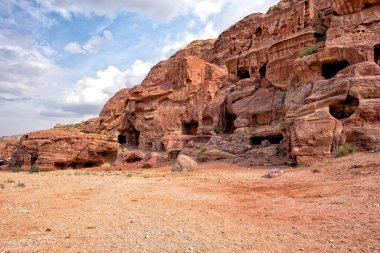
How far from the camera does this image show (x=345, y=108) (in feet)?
52.9

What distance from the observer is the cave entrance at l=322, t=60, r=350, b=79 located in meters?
19.8

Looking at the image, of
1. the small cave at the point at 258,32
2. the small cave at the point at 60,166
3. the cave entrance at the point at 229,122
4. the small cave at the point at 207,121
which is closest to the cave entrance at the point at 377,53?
the cave entrance at the point at 229,122

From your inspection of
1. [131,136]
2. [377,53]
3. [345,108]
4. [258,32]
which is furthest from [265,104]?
[131,136]

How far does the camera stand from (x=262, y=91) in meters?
27.3

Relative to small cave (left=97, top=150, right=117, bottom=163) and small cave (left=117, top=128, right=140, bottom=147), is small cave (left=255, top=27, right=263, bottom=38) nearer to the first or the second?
small cave (left=97, top=150, right=117, bottom=163)

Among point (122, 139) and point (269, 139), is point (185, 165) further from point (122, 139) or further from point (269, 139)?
point (122, 139)

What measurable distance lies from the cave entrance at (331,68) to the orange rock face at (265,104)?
0.07 meters

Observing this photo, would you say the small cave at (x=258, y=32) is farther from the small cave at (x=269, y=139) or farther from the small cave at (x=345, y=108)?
the small cave at (x=345, y=108)

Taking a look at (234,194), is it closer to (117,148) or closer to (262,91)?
(262,91)

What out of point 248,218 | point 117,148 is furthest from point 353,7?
point 117,148

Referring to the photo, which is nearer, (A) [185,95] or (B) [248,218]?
(B) [248,218]

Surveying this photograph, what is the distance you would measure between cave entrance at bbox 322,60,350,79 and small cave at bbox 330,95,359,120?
14.6ft

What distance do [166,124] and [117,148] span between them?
7805 mm

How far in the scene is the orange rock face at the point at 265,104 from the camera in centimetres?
1552
